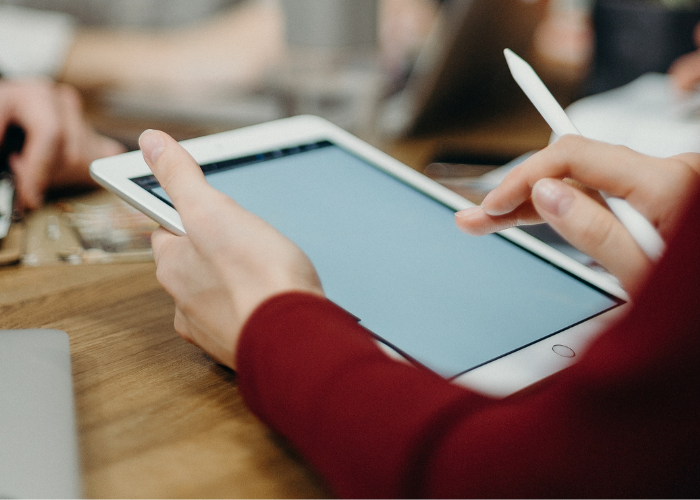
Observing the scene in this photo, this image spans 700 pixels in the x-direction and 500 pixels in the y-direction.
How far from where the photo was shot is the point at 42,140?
55cm

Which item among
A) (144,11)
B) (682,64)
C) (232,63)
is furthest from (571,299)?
(144,11)

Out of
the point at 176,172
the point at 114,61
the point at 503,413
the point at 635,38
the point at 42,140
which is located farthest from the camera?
the point at 114,61

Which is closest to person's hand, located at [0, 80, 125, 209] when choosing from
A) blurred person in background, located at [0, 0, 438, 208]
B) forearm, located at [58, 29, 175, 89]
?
blurred person in background, located at [0, 0, 438, 208]

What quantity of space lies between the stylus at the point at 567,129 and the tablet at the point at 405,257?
76 millimetres

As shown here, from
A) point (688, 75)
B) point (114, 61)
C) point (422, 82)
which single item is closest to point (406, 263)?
point (422, 82)

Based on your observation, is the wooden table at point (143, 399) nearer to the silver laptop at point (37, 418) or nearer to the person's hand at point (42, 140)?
the silver laptop at point (37, 418)

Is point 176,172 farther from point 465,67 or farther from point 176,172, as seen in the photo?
point 465,67

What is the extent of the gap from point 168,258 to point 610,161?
229mm

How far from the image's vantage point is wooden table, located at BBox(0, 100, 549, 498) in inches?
10.5

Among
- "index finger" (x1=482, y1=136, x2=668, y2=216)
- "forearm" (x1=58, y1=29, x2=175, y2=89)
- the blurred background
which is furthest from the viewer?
"forearm" (x1=58, y1=29, x2=175, y2=89)

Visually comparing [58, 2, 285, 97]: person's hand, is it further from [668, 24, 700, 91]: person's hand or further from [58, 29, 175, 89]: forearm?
[668, 24, 700, 91]: person's hand

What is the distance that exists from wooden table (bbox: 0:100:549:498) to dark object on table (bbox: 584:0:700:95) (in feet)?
2.71

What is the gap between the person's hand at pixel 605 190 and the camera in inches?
11.2

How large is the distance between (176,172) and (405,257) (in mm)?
144
